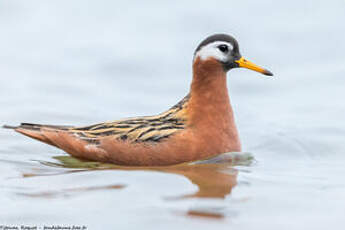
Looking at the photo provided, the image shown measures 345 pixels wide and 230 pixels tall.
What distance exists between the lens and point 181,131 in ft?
32.2

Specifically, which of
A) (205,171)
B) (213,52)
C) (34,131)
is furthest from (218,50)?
(34,131)

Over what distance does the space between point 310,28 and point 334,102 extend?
3691 millimetres

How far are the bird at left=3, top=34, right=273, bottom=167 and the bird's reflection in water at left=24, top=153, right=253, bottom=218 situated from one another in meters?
0.13

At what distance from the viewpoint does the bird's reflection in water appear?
759cm

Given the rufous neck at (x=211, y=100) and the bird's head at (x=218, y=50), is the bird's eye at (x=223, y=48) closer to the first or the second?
the bird's head at (x=218, y=50)

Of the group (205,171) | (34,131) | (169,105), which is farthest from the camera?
(169,105)

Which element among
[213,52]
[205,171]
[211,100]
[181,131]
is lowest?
[205,171]

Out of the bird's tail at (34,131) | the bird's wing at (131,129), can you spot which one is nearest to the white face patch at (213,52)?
the bird's wing at (131,129)

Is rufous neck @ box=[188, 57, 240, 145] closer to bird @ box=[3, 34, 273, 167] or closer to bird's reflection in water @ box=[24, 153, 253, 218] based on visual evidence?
bird @ box=[3, 34, 273, 167]

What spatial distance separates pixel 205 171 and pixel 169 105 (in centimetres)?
502

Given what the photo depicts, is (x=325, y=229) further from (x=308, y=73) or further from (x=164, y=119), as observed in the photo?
(x=308, y=73)

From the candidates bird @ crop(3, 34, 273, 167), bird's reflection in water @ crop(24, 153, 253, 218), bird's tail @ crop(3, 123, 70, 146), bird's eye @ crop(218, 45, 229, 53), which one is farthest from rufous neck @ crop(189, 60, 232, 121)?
bird's tail @ crop(3, 123, 70, 146)

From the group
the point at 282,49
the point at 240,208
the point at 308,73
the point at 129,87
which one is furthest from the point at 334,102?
the point at 240,208

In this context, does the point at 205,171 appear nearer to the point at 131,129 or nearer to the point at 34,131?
the point at 131,129
